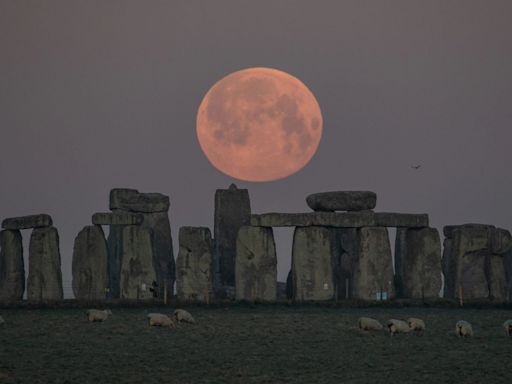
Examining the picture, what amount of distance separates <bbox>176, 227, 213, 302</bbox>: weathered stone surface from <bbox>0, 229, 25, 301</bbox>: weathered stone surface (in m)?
6.08

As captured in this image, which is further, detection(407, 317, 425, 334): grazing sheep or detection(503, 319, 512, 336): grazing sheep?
detection(407, 317, 425, 334): grazing sheep

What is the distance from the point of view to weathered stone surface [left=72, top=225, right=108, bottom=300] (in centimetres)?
4872

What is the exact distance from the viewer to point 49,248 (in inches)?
1914

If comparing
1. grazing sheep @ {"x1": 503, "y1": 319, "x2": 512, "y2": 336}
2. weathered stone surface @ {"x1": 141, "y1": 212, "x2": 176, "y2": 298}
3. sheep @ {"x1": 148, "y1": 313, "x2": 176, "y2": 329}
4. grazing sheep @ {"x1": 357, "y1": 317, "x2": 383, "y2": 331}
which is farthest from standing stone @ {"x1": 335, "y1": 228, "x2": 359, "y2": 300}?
grazing sheep @ {"x1": 503, "y1": 319, "x2": 512, "y2": 336}

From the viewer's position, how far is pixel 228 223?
51781 mm

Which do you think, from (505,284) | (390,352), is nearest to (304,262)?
(505,284)

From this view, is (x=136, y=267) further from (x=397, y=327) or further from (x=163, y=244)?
(x=397, y=327)

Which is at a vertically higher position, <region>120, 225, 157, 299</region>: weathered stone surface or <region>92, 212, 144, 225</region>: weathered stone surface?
<region>92, 212, 144, 225</region>: weathered stone surface

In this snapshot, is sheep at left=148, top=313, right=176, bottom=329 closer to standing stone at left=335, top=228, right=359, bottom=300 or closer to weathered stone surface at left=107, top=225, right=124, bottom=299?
weathered stone surface at left=107, top=225, right=124, bottom=299

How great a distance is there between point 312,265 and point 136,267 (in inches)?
242

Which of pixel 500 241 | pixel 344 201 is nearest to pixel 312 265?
pixel 344 201

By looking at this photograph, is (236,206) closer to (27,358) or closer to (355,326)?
(355,326)

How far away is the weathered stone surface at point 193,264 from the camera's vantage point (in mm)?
48188

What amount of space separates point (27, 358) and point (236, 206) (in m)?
21.8
